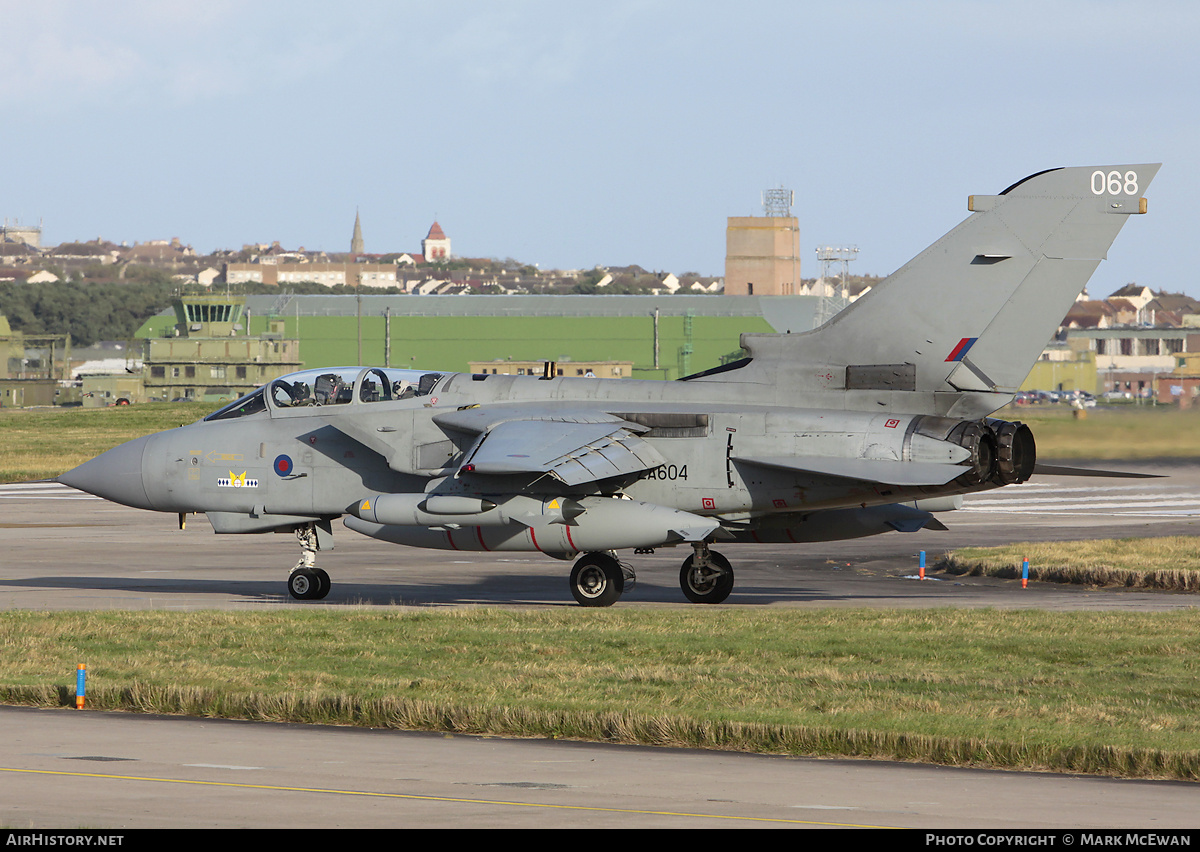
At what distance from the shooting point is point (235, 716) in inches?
484

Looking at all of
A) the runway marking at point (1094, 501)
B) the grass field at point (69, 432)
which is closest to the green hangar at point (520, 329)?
the grass field at point (69, 432)

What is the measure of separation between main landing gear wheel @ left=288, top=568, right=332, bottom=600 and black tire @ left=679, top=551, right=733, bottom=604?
17.1 feet

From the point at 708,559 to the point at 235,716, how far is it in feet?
32.3

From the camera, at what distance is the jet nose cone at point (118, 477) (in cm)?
2144

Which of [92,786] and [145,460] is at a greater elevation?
[145,460]

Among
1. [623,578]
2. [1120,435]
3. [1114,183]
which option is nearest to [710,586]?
[623,578]

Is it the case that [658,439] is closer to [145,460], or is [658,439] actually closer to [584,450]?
[584,450]

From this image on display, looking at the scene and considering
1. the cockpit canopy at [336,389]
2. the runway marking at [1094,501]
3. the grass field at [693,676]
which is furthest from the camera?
the runway marking at [1094,501]

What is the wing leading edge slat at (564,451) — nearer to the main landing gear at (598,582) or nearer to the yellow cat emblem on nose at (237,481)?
the main landing gear at (598,582)

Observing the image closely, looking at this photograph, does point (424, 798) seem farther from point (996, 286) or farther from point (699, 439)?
point (996, 286)

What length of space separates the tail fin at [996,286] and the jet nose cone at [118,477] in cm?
1049

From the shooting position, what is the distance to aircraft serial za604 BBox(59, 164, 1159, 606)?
61.1ft

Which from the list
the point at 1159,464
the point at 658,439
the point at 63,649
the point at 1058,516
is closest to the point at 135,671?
the point at 63,649

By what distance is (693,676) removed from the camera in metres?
13.7
